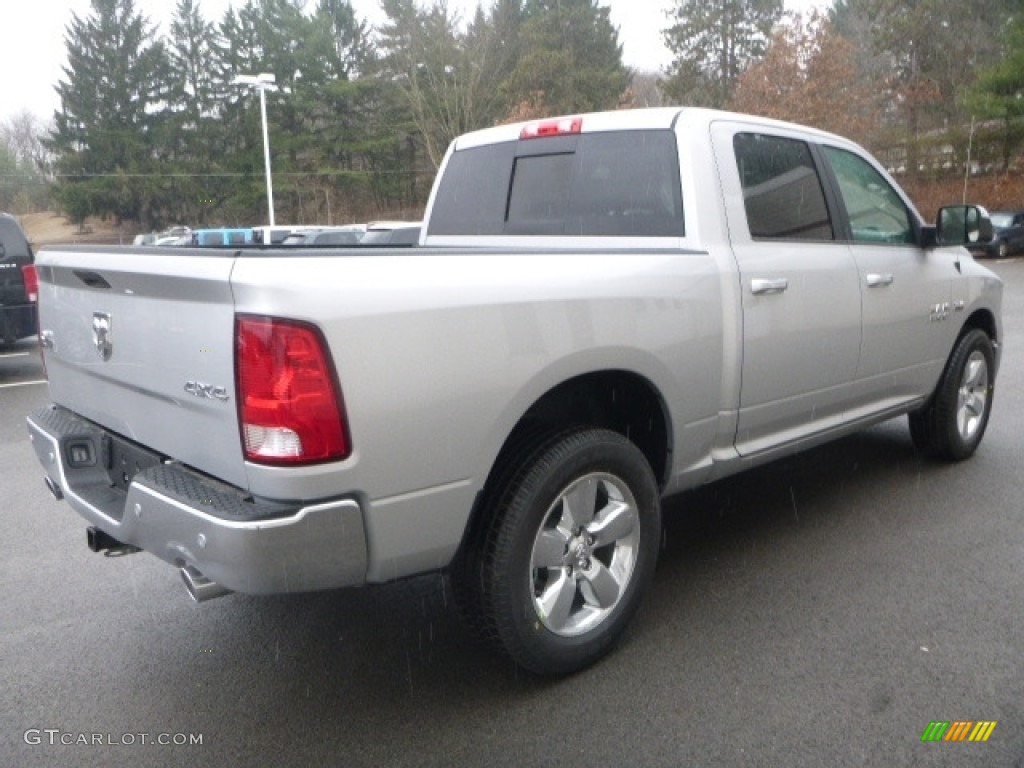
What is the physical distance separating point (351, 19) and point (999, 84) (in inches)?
1182

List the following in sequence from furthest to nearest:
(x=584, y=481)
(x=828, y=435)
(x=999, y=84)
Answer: (x=999, y=84)
(x=828, y=435)
(x=584, y=481)

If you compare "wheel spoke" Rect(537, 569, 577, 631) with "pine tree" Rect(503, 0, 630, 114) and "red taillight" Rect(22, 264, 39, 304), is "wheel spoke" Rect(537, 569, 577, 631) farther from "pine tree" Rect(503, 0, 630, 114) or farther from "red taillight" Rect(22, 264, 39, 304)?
"pine tree" Rect(503, 0, 630, 114)

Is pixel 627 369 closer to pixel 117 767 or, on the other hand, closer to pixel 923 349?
pixel 117 767

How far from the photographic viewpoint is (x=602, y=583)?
10.5 feet

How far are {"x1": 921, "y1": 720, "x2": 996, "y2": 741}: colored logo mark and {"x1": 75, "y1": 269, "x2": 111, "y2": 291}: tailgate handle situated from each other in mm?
2839

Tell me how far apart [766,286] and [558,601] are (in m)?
1.54

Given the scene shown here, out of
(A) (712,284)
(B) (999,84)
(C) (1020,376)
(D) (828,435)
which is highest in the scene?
(B) (999,84)

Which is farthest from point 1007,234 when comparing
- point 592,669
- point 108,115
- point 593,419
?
point 108,115

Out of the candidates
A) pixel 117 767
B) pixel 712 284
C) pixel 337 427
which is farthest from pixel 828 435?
pixel 117 767

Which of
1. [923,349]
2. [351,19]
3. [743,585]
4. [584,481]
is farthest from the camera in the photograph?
[351,19]

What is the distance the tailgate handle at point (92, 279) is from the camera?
2.97m

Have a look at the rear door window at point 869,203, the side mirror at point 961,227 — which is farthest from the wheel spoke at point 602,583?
the side mirror at point 961,227

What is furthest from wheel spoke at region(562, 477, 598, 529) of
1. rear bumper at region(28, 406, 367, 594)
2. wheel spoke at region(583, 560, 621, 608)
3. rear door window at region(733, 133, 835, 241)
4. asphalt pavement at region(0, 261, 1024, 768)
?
rear door window at region(733, 133, 835, 241)

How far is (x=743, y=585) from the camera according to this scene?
3867mm
